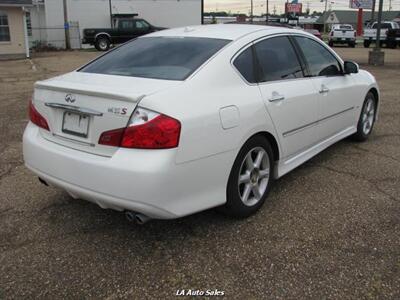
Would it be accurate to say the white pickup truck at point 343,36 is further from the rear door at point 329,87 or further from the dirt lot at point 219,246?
the dirt lot at point 219,246

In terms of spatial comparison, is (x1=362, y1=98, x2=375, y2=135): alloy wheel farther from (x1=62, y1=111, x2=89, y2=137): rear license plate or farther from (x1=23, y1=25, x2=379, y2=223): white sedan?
(x1=62, y1=111, x2=89, y2=137): rear license plate

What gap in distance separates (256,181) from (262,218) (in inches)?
→ 12.3

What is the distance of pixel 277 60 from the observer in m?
3.93

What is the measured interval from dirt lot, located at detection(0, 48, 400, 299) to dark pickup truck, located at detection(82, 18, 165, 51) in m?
24.6

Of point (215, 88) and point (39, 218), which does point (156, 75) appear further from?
point (39, 218)

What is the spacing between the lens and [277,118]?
12.0ft

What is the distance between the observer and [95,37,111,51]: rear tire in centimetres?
2755

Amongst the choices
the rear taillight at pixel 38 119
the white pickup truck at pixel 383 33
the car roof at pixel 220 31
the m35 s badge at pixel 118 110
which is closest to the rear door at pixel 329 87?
the car roof at pixel 220 31

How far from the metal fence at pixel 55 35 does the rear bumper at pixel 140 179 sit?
31472 millimetres

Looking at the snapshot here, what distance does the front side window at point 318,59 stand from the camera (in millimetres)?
4378

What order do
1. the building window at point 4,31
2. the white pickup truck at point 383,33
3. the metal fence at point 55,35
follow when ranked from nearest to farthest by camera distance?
1. the building window at point 4,31
2. the white pickup truck at point 383,33
3. the metal fence at point 55,35

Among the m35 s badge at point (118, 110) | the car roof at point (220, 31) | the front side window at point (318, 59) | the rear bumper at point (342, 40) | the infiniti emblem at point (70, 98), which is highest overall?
the car roof at point (220, 31)

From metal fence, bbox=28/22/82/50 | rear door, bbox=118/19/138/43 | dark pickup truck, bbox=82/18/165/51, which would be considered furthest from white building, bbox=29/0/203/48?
rear door, bbox=118/19/138/43

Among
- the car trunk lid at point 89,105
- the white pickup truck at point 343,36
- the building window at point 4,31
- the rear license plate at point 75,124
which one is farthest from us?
the white pickup truck at point 343,36
